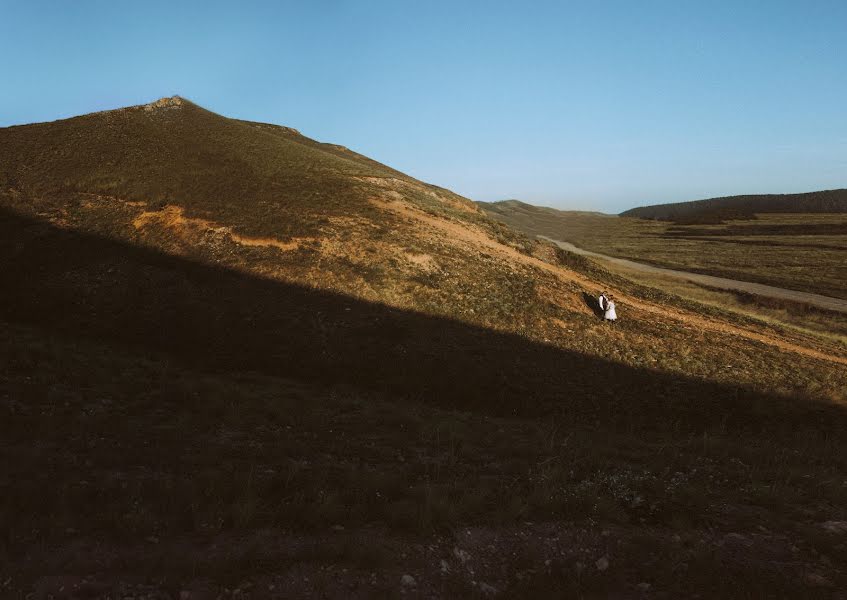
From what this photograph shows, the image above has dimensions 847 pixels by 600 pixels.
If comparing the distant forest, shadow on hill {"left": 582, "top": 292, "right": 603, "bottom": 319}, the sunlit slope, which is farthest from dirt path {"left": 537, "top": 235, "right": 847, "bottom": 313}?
the distant forest

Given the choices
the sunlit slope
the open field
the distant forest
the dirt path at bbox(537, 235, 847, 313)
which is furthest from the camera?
the distant forest

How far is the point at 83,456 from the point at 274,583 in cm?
462

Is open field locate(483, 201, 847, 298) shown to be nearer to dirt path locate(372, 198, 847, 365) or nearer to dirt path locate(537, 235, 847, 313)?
dirt path locate(537, 235, 847, 313)

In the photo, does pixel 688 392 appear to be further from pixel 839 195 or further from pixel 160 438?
pixel 839 195

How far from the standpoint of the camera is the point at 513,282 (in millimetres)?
27062

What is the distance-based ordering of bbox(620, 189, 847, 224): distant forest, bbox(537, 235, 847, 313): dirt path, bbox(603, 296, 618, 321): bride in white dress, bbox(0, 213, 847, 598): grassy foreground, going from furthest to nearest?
bbox(620, 189, 847, 224): distant forest < bbox(537, 235, 847, 313): dirt path < bbox(603, 296, 618, 321): bride in white dress < bbox(0, 213, 847, 598): grassy foreground

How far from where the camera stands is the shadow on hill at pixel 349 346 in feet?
52.0

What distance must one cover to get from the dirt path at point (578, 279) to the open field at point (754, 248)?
2623 cm

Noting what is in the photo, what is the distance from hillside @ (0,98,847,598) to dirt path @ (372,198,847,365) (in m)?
0.33

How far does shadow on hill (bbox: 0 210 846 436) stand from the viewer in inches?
623

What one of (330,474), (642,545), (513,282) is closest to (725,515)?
(642,545)

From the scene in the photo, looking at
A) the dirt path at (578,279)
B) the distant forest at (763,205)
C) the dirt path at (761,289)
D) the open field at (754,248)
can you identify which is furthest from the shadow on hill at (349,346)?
the distant forest at (763,205)

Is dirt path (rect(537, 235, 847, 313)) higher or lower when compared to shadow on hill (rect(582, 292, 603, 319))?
lower

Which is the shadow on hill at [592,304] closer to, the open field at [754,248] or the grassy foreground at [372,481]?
the grassy foreground at [372,481]
